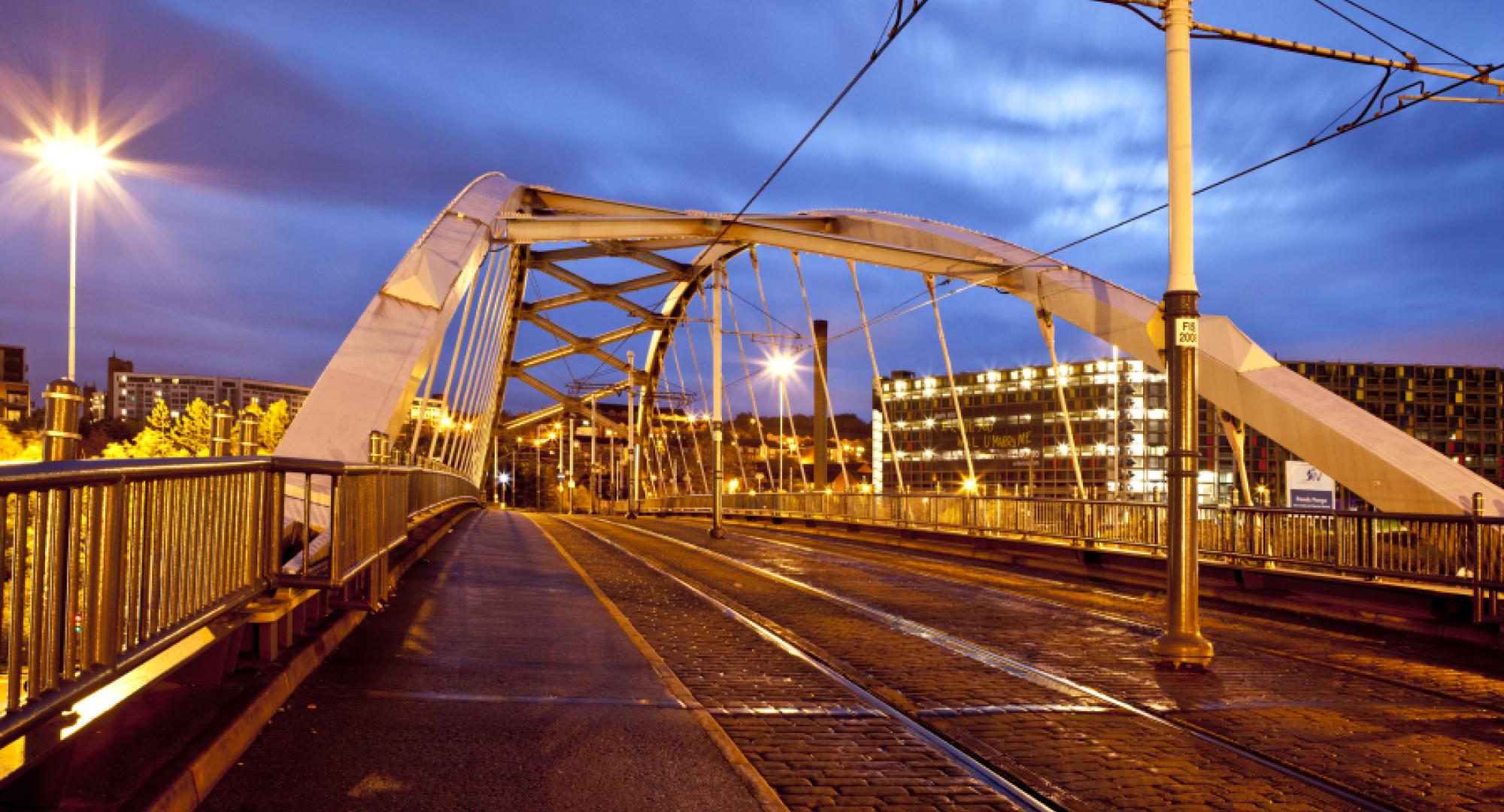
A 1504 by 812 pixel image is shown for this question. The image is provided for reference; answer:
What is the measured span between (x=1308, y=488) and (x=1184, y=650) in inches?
768

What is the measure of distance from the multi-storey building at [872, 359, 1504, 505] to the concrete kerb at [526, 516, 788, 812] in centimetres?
9211

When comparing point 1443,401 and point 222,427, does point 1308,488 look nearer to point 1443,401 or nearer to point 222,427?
point 222,427

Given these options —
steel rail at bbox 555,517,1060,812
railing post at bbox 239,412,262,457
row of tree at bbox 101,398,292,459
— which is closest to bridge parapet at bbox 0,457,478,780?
steel rail at bbox 555,517,1060,812

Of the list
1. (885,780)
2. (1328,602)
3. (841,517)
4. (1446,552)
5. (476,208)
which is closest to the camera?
(885,780)

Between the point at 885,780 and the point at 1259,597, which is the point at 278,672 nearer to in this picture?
the point at 885,780

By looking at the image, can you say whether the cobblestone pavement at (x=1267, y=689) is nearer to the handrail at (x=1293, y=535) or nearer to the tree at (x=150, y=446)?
the handrail at (x=1293, y=535)

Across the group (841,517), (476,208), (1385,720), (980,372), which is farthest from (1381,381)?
(1385,720)

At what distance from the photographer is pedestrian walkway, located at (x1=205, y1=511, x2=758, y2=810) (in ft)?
17.1

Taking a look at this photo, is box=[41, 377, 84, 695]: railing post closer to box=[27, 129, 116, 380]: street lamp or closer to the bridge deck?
the bridge deck

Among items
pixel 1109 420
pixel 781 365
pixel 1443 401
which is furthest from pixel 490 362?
pixel 1443 401

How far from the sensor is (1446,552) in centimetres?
1233

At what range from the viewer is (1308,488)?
2691 cm

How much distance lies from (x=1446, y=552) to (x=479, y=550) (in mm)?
15256

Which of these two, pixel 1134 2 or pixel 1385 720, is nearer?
pixel 1385 720
